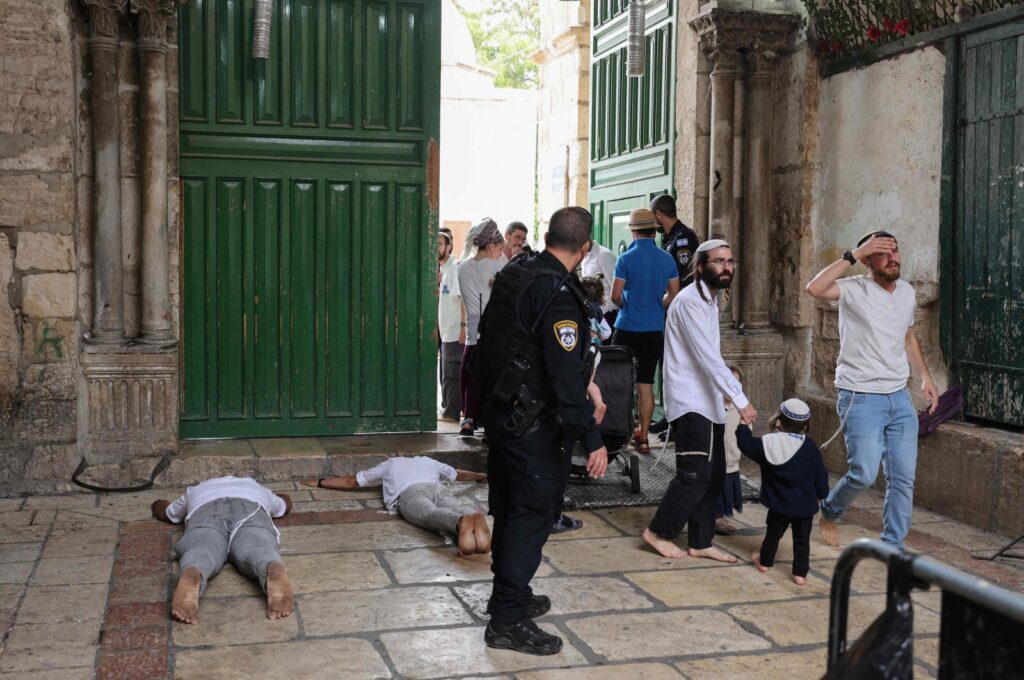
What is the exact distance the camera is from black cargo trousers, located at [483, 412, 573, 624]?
14.3 ft

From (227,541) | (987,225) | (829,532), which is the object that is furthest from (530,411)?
(987,225)

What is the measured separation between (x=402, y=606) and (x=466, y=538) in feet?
2.42

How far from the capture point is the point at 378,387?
8.23 m

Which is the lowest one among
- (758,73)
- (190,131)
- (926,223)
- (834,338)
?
(834,338)

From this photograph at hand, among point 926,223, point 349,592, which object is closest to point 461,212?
point 926,223

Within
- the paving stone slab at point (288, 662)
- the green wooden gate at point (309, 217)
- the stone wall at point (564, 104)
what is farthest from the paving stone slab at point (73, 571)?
the stone wall at point (564, 104)

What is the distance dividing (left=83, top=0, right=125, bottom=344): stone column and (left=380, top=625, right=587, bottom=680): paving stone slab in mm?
3716

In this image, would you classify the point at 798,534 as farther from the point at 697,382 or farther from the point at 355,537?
the point at 355,537

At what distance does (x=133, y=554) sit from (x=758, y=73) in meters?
5.39

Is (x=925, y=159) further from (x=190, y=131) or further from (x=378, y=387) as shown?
(x=190, y=131)

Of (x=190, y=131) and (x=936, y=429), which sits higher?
(x=190, y=131)

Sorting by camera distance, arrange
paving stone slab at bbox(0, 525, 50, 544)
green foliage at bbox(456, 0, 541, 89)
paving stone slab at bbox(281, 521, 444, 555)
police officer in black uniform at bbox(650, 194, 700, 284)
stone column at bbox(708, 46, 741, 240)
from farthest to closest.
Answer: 1. green foliage at bbox(456, 0, 541, 89)
2. stone column at bbox(708, 46, 741, 240)
3. police officer in black uniform at bbox(650, 194, 700, 284)
4. paving stone slab at bbox(0, 525, 50, 544)
5. paving stone slab at bbox(281, 521, 444, 555)

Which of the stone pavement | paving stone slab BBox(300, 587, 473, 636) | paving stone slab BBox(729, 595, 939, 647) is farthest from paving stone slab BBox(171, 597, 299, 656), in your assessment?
paving stone slab BBox(729, 595, 939, 647)

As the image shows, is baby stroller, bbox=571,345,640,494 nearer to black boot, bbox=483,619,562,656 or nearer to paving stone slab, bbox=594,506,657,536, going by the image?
paving stone slab, bbox=594,506,657,536
